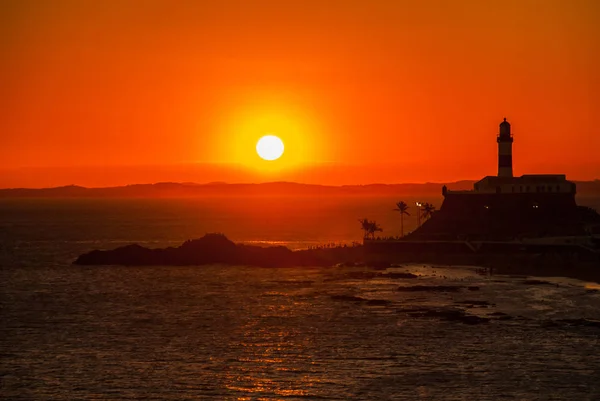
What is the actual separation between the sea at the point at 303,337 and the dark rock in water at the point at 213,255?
53.6 ft

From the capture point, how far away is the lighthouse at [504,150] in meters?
137

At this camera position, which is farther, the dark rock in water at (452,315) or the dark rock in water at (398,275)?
the dark rock in water at (398,275)

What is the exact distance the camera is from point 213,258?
455 ft

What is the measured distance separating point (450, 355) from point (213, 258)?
7833 centimetres

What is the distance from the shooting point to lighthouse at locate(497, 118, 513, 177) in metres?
137

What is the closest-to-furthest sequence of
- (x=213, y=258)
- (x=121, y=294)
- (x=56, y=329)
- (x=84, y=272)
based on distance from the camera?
(x=56, y=329) → (x=121, y=294) → (x=84, y=272) → (x=213, y=258)

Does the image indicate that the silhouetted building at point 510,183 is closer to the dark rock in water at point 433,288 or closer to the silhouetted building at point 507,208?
the silhouetted building at point 507,208

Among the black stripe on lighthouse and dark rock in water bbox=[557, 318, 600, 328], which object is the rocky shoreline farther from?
dark rock in water bbox=[557, 318, 600, 328]

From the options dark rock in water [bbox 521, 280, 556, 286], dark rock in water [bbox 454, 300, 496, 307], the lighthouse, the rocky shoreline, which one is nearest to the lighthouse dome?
the lighthouse

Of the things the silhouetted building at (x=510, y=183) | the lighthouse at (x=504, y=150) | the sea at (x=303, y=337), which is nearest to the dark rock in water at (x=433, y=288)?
the sea at (x=303, y=337)

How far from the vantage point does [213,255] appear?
455ft

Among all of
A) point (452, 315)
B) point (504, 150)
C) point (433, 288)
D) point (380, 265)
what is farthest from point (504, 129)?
point (452, 315)

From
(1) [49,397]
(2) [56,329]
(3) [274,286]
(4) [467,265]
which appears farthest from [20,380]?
(4) [467,265]

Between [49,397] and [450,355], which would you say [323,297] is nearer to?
[450,355]
